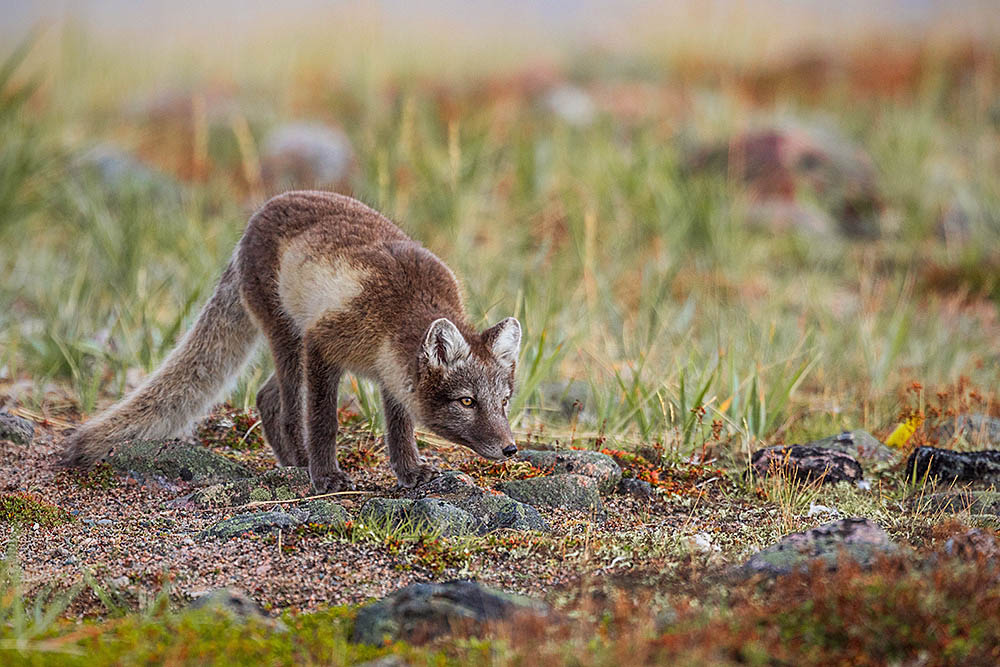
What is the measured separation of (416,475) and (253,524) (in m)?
0.82

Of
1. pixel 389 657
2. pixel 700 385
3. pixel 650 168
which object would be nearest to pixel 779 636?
pixel 389 657

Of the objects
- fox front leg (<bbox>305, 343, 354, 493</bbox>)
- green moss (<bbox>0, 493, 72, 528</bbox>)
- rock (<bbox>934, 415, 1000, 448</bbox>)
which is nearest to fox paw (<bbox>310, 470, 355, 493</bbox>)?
fox front leg (<bbox>305, 343, 354, 493</bbox>)

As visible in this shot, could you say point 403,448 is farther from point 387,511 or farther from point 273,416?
point 273,416

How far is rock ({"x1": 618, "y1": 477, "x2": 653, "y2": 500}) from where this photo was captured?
14.5 feet

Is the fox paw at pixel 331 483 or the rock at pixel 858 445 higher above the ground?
the fox paw at pixel 331 483

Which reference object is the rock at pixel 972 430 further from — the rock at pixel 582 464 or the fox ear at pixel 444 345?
the fox ear at pixel 444 345

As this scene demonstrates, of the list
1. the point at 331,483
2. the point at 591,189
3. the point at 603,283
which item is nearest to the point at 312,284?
the point at 331,483

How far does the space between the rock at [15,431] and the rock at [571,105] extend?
8655mm

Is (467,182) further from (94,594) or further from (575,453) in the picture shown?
(94,594)

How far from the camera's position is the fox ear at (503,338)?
164 inches

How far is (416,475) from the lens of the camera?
445 centimetres

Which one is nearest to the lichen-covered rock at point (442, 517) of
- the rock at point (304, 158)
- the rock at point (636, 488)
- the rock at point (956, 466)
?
the rock at point (636, 488)

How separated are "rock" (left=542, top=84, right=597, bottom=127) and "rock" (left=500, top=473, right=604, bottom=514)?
28.5 ft

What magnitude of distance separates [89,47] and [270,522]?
38.8 ft
